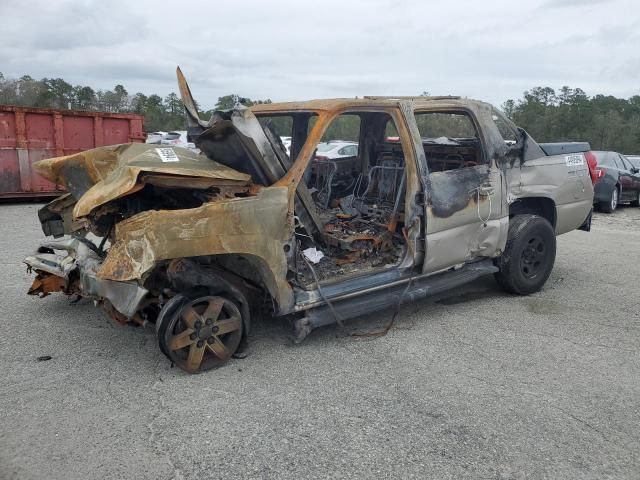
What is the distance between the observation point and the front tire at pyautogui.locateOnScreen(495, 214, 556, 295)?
5.34 m

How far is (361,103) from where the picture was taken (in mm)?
4336

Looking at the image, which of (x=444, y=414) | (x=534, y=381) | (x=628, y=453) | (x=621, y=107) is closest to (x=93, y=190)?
(x=444, y=414)

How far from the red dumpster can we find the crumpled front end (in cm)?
718

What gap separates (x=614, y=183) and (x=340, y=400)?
37.5 feet

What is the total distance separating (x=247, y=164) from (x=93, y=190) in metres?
1.08

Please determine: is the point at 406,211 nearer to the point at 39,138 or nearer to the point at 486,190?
the point at 486,190

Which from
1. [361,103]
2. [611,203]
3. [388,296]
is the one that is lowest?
[611,203]

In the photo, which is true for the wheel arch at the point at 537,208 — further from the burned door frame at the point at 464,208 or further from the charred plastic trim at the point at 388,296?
the charred plastic trim at the point at 388,296

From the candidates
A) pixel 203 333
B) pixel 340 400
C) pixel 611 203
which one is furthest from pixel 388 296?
pixel 611 203

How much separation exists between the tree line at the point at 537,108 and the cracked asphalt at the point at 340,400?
2560 centimetres

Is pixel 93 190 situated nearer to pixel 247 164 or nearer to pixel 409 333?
pixel 247 164

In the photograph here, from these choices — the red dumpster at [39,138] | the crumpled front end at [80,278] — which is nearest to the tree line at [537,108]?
the red dumpster at [39,138]

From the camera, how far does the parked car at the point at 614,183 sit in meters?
12.4

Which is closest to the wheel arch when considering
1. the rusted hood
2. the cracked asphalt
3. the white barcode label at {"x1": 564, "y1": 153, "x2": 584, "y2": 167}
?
the white barcode label at {"x1": 564, "y1": 153, "x2": 584, "y2": 167}
